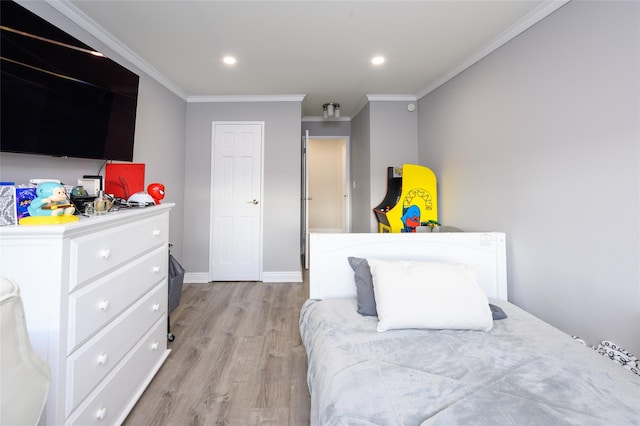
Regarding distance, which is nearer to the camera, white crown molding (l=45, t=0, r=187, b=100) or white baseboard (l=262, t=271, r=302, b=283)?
white crown molding (l=45, t=0, r=187, b=100)

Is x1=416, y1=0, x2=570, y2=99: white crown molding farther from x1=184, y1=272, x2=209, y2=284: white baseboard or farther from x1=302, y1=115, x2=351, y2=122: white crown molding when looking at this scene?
x1=184, y1=272, x2=209, y2=284: white baseboard

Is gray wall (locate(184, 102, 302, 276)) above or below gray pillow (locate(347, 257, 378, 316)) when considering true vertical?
above

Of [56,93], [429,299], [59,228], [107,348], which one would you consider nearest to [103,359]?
[107,348]

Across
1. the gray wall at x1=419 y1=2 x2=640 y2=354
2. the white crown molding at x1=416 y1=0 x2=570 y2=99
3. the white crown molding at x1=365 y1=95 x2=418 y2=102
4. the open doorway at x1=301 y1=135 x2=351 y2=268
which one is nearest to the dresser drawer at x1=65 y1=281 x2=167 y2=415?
the gray wall at x1=419 y1=2 x2=640 y2=354

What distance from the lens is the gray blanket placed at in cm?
80

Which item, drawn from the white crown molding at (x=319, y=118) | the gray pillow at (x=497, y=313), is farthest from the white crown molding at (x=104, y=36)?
the gray pillow at (x=497, y=313)

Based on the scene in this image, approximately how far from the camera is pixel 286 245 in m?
3.60

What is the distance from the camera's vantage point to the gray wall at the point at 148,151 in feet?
5.17

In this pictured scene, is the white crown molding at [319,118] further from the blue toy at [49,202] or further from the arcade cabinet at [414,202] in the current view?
the blue toy at [49,202]

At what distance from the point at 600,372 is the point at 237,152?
3596mm

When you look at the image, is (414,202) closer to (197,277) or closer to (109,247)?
(109,247)

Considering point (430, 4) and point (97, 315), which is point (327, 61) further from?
point (97, 315)

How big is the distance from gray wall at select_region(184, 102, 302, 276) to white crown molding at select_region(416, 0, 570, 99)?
1862 mm

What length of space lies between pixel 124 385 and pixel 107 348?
0.30 m
